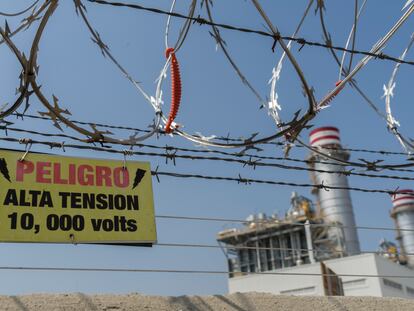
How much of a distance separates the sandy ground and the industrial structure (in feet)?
97.3

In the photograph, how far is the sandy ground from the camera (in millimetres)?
7875

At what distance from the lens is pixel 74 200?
8.30 metres

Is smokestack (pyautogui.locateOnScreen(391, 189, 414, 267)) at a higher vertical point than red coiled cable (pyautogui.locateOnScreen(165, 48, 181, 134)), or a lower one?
higher

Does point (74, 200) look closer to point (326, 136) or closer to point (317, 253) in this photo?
point (317, 253)

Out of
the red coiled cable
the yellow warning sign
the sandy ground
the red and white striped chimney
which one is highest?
the red and white striped chimney

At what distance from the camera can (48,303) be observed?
7918mm

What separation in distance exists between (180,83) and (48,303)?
364 centimetres

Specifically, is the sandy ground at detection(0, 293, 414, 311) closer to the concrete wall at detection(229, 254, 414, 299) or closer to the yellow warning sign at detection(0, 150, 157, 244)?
the yellow warning sign at detection(0, 150, 157, 244)

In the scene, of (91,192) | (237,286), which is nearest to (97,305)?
(91,192)

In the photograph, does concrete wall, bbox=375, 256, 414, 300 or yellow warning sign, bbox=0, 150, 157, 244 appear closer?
yellow warning sign, bbox=0, 150, 157, 244

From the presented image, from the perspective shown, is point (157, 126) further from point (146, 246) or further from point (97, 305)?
point (97, 305)

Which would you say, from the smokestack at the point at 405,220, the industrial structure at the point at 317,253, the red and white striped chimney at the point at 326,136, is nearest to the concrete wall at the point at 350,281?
the industrial structure at the point at 317,253

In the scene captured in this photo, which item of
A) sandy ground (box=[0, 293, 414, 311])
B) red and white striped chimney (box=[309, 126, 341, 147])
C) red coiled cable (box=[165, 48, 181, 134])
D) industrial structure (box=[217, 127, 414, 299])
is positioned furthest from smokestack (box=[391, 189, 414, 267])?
red coiled cable (box=[165, 48, 181, 134])

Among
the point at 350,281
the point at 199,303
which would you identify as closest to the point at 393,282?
the point at 350,281
